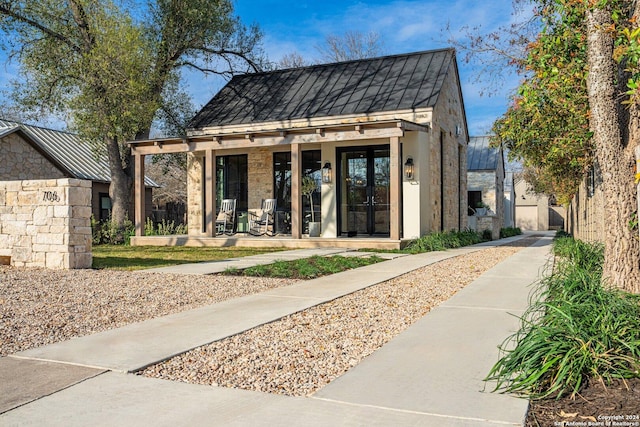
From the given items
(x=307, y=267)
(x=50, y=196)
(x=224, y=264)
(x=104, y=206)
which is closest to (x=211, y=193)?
(x=224, y=264)

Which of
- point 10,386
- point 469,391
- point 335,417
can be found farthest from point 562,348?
point 10,386

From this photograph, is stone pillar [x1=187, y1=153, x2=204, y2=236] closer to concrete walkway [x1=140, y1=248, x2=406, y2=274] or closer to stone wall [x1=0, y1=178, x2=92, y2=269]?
concrete walkway [x1=140, y1=248, x2=406, y2=274]

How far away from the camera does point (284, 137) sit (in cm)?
1384

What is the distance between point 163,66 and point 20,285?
10.6 m

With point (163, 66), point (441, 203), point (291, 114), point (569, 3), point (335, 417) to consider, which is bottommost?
point (335, 417)

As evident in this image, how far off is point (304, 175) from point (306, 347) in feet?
39.9

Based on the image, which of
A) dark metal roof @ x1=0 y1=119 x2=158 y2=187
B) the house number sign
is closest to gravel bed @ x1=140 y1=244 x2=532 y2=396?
the house number sign

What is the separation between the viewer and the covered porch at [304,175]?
43.4ft

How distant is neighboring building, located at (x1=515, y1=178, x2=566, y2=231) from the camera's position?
132ft

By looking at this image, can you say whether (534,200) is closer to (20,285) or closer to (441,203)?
(441,203)

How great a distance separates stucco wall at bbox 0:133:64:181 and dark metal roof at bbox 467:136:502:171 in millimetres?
19756

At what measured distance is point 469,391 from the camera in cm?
287

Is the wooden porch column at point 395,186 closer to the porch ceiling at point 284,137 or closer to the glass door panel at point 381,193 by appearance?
the porch ceiling at point 284,137

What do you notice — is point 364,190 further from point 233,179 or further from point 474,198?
point 474,198
